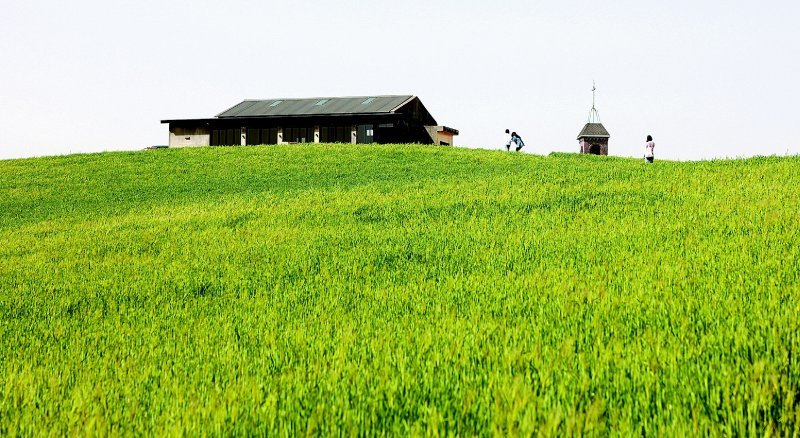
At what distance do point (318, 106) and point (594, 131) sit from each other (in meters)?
34.7

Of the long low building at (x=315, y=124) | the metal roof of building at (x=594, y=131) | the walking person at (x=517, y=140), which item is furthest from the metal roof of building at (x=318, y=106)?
the metal roof of building at (x=594, y=131)

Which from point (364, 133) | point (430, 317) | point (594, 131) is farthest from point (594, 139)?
point (430, 317)

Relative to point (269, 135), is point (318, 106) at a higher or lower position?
higher

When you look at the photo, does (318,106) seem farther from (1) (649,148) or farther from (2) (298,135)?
(1) (649,148)

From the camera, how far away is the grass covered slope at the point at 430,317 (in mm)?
3098

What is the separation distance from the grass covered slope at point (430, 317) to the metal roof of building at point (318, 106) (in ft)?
101

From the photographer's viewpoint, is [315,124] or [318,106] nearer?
[315,124]

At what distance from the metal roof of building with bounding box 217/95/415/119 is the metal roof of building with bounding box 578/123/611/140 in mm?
27915

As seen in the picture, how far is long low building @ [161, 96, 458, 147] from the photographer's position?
4338 centimetres

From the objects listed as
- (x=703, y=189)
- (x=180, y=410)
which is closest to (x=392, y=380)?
(x=180, y=410)

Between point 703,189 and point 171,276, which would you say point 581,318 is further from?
point 703,189

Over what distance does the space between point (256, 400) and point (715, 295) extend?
153 inches

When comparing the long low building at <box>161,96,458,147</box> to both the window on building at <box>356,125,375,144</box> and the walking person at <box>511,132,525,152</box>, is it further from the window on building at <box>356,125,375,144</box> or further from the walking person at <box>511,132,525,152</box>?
the walking person at <box>511,132,525,152</box>

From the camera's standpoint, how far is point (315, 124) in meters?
44.4
